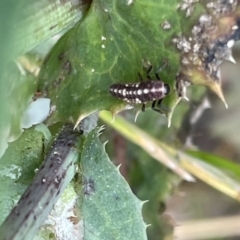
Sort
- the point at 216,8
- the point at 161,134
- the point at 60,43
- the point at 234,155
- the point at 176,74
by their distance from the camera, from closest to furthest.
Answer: the point at 216,8, the point at 176,74, the point at 60,43, the point at 161,134, the point at 234,155

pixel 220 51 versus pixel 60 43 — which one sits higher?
pixel 60 43

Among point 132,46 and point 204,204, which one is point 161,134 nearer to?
point 204,204

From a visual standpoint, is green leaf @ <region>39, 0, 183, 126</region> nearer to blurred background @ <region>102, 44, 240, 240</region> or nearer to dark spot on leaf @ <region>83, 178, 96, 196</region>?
dark spot on leaf @ <region>83, 178, 96, 196</region>

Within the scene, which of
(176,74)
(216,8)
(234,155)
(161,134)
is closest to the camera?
(216,8)

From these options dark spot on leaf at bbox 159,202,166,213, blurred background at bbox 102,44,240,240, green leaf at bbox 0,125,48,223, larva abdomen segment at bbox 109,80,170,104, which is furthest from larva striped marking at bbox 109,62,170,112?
dark spot on leaf at bbox 159,202,166,213

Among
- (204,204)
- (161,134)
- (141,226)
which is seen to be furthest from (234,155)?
(141,226)

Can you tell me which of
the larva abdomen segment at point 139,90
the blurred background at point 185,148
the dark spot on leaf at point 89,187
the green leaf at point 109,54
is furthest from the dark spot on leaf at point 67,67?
the blurred background at point 185,148
